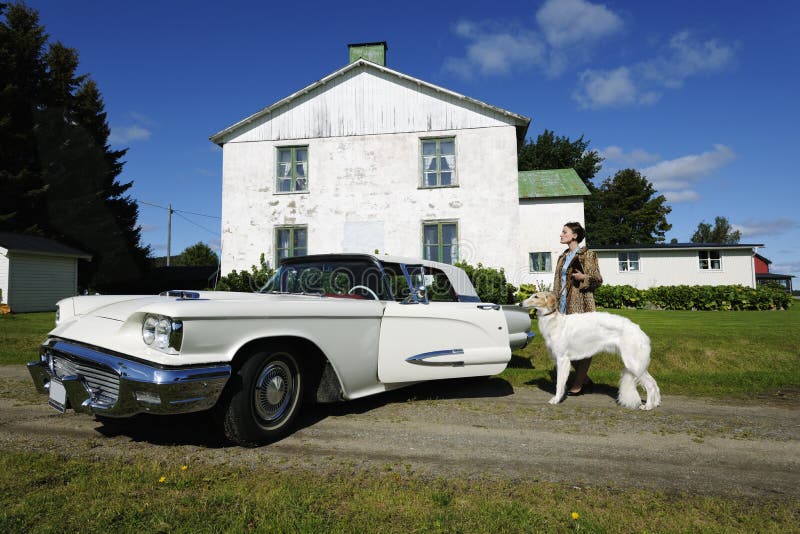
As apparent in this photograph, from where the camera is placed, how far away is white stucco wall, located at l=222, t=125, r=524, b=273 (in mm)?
15859

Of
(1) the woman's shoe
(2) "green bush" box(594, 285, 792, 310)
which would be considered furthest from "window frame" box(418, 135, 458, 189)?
A: (1) the woman's shoe

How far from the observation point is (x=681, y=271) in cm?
2695

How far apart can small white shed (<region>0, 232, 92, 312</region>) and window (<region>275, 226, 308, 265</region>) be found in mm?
10993

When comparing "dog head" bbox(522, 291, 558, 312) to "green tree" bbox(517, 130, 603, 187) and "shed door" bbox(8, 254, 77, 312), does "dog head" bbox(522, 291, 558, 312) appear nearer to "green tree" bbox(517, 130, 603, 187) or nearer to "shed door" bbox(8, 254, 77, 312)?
"shed door" bbox(8, 254, 77, 312)

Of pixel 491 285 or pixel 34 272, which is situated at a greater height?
pixel 34 272

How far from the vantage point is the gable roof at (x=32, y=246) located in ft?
60.0

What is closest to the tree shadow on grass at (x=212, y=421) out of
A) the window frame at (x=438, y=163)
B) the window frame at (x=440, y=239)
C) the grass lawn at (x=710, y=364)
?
the grass lawn at (x=710, y=364)

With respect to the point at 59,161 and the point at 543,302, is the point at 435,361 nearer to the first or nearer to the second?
the point at 543,302

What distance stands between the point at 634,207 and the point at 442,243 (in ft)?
158

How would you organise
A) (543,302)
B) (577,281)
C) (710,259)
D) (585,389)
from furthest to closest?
(710,259)
(585,389)
(577,281)
(543,302)

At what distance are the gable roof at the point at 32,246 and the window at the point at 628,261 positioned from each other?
94.7ft

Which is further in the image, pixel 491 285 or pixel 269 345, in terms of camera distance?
pixel 491 285

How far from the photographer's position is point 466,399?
5.02 meters

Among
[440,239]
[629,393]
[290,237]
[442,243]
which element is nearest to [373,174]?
[440,239]
